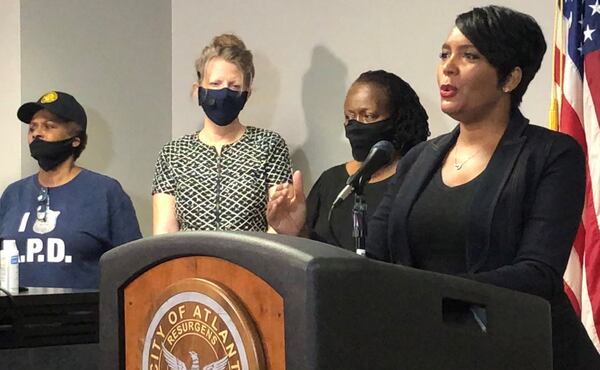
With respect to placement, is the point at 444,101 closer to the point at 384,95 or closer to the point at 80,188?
the point at 384,95

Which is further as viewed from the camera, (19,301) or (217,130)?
(217,130)

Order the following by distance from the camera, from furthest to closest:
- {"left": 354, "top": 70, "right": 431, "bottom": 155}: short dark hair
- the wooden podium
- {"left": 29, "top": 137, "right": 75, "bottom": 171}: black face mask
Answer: {"left": 29, "top": 137, "right": 75, "bottom": 171}: black face mask < {"left": 354, "top": 70, "right": 431, "bottom": 155}: short dark hair < the wooden podium

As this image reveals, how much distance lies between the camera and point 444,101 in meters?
1.82

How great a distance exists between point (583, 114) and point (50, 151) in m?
2.02

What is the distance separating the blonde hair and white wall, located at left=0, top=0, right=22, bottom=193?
1193 mm

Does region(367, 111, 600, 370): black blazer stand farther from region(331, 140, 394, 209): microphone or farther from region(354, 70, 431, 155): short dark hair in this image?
region(354, 70, 431, 155): short dark hair

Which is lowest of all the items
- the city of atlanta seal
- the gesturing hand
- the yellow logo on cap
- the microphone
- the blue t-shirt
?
the blue t-shirt

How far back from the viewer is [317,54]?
3939 millimetres

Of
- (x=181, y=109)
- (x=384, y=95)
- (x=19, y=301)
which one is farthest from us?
(x=181, y=109)

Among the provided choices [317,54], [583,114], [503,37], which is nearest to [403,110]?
[583,114]

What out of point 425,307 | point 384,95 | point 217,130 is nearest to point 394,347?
point 425,307

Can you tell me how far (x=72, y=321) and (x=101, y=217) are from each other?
127cm

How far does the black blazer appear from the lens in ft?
5.33

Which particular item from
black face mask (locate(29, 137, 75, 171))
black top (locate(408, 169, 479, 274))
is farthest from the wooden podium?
black face mask (locate(29, 137, 75, 171))
